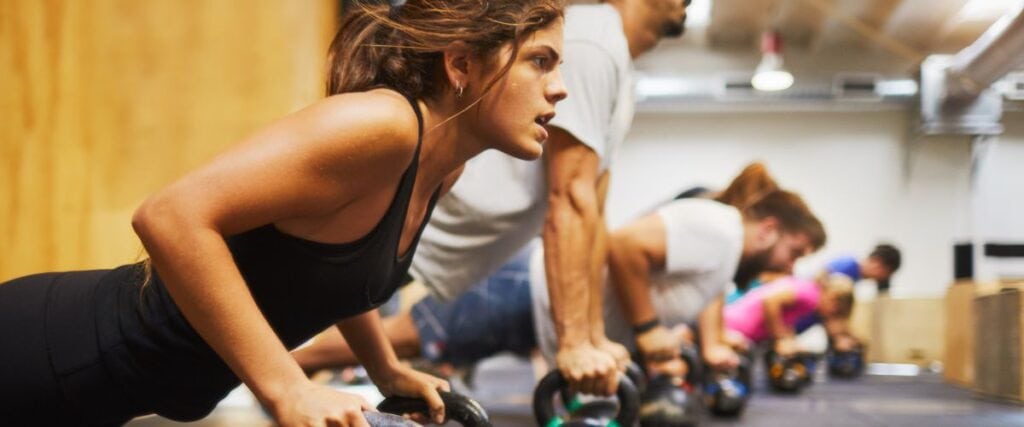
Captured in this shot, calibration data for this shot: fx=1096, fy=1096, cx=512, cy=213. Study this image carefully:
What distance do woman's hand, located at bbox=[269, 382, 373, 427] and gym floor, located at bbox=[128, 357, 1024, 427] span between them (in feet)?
6.21

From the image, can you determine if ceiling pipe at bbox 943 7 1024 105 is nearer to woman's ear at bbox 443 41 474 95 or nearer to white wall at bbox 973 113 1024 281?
white wall at bbox 973 113 1024 281

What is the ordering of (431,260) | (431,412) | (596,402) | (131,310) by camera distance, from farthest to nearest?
(431,260)
(596,402)
(431,412)
(131,310)

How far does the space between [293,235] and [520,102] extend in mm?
297

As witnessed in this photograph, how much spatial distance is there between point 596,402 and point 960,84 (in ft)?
21.4

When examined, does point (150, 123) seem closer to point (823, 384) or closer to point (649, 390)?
point (649, 390)

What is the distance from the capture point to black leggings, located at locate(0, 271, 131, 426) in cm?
114

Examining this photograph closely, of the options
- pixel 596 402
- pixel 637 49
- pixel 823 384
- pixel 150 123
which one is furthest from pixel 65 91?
pixel 823 384

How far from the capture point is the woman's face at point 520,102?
122cm

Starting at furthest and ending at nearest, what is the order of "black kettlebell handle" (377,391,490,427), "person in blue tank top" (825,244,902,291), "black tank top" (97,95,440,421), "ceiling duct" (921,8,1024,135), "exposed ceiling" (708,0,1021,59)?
"exposed ceiling" (708,0,1021,59)
"ceiling duct" (921,8,1024,135)
"person in blue tank top" (825,244,902,291)
"black kettlebell handle" (377,391,490,427)
"black tank top" (97,95,440,421)

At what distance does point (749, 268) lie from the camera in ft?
12.6

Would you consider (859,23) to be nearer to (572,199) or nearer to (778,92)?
(778,92)

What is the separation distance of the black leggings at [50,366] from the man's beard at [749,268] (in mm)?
2906

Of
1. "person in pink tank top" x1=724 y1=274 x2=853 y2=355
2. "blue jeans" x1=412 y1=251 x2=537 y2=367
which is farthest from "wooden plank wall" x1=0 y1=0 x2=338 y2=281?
"person in pink tank top" x1=724 y1=274 x2=853 y2=355

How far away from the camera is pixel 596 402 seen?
6.56ft
